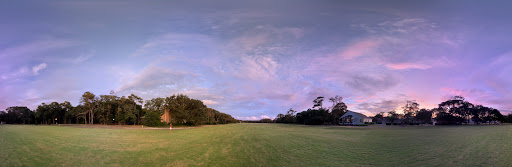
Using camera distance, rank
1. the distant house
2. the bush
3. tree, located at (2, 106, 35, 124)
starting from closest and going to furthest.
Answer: the bush, the distant house, tree, located at (2, 106, 35, 124)

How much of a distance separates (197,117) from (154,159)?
44713mm

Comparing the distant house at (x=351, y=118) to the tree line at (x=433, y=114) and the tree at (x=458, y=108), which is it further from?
the tree at (x=458, y=108)

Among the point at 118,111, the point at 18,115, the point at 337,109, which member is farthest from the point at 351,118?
the point at 18,115

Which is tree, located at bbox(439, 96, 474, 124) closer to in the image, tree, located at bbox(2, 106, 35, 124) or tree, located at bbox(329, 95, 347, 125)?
tree, located at bbox(329, 95, 347, 125)

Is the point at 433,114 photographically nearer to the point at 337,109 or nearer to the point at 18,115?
the point at 337,109

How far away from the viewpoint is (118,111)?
2293 inches

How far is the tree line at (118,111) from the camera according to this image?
5138cm

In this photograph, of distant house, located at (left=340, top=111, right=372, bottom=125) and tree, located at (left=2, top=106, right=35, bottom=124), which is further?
tree, located at (left=2, top=106, right=35, bottom=124)

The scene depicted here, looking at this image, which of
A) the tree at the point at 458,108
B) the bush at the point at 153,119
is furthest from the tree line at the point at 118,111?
the tree at the point at 458,108

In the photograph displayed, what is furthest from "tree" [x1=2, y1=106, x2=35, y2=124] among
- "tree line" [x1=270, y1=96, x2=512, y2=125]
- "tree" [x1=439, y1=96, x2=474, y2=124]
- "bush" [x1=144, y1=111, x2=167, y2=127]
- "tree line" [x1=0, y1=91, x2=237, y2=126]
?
"tree" [x1=439, y1=96, x2=474, y2=124]

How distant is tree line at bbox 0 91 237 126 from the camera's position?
169ft

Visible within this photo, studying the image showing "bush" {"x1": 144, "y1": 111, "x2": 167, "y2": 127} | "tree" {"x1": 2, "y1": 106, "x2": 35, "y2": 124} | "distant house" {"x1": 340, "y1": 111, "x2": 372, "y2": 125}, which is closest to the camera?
"bush" {"x1": 144, "y1": 111, "x2": 167, "y2": 127}

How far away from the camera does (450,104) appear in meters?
61.7

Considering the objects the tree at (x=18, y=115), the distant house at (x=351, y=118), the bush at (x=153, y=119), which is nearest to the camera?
the bush at (x=153, y=119)
